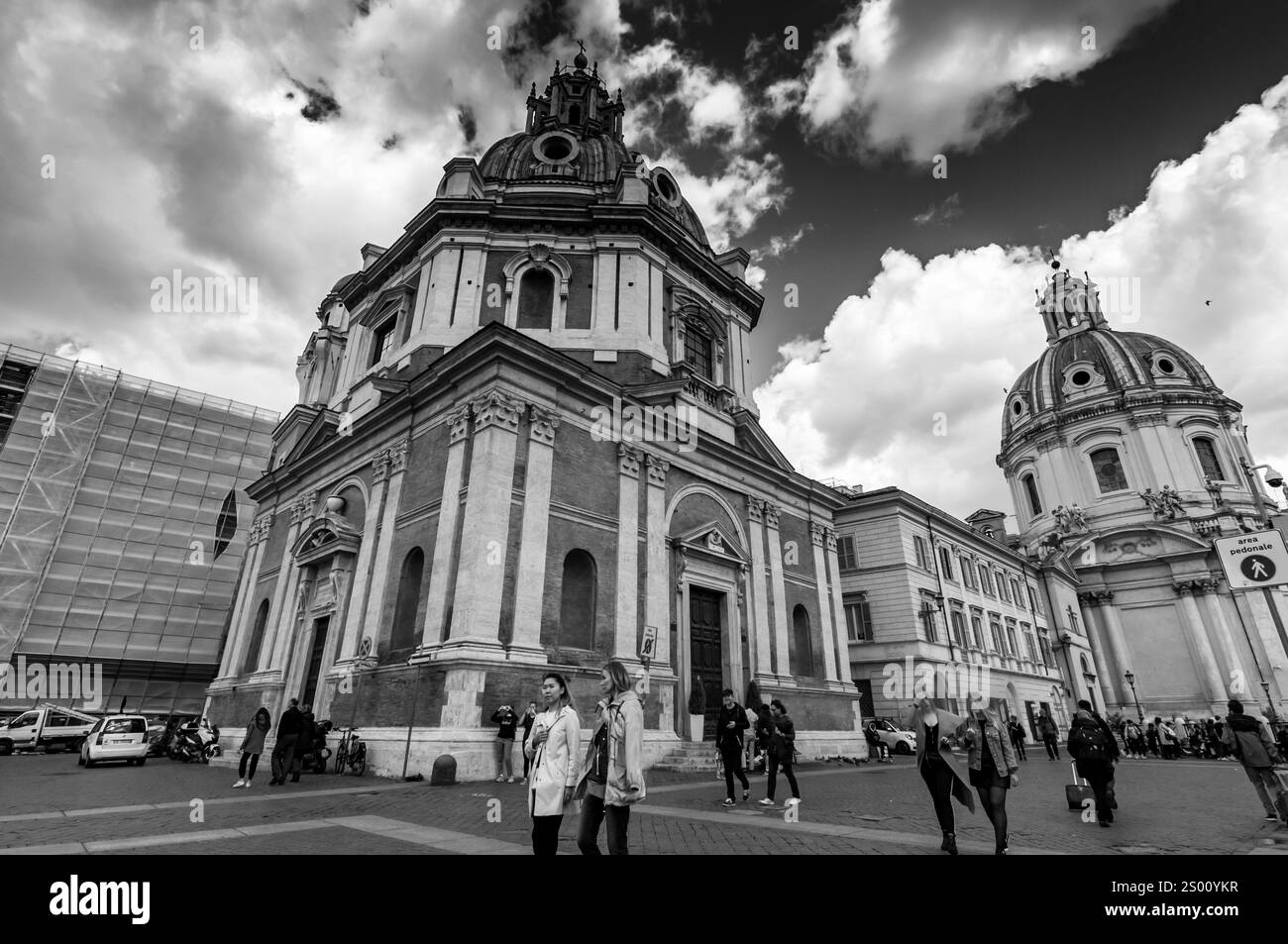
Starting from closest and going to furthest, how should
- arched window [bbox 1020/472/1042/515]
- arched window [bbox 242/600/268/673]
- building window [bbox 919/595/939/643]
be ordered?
arched window [bbox 242/600/268/673], building window [bbox 919/595/939/643], arched window [bbox 1020/472/1042/515]

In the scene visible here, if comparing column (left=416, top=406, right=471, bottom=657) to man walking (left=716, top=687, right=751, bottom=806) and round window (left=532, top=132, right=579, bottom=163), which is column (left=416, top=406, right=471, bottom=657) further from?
round window (left=532, top=132, right=579, bottom=163)

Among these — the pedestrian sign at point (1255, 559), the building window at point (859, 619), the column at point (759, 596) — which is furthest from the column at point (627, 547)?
the building window at point (859, 619)

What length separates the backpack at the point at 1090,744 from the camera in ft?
31.2

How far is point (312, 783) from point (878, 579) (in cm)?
2720

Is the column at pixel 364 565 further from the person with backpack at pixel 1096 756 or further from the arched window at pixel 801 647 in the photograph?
the person with backpack at pixel 1096 756

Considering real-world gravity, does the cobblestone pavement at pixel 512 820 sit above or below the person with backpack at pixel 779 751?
below

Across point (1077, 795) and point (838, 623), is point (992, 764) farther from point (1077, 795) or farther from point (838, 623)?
point (838, 623)

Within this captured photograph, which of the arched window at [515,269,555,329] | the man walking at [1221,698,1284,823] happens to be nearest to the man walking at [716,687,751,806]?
the man walking at [1221,698,1284,823]

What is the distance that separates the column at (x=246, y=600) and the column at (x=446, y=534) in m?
13.2

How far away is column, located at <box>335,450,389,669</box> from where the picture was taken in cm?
1762

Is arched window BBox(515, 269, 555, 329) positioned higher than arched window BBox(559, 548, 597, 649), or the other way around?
arched window BBox(515, 269, 555, 329)

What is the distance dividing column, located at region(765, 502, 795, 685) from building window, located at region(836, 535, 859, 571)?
11416 mm
